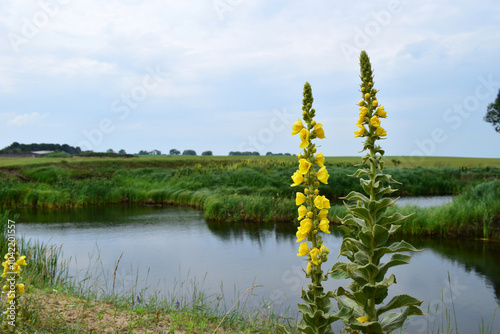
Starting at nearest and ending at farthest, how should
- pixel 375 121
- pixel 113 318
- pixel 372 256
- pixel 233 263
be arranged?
pixel 372 256, pixel 375 121, pixel 113 318, pixel 233 263

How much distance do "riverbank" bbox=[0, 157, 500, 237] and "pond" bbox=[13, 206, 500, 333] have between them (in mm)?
800

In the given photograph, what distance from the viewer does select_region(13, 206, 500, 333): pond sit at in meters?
6.77

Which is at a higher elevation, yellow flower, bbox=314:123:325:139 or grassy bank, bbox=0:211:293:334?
yellow flower, bbox=314:123:325:139

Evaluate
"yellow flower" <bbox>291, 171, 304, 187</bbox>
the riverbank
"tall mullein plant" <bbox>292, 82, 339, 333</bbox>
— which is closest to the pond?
the riverbank

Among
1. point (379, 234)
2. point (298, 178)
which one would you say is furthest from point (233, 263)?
point (298, 178)

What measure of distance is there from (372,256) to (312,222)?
1.79ft

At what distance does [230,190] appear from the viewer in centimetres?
1872

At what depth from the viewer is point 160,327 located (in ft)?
13.9

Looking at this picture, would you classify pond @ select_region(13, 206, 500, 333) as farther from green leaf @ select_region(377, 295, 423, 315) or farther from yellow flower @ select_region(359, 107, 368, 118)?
yellow flower @ select_region(359, 107, 368, 118)

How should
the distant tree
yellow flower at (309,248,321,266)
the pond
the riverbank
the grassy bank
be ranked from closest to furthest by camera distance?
yellow flower at (309,248,321,266), the grassy bank, the pond, the riverbank, the distant tree

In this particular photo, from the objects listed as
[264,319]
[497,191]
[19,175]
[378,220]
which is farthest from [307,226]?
[19,175]

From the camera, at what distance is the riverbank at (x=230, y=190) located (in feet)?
39.1

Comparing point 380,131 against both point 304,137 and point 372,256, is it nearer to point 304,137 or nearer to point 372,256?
point 304,137

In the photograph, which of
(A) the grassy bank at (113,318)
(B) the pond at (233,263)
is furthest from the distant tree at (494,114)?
(A) the grassy bank at (113,318)
